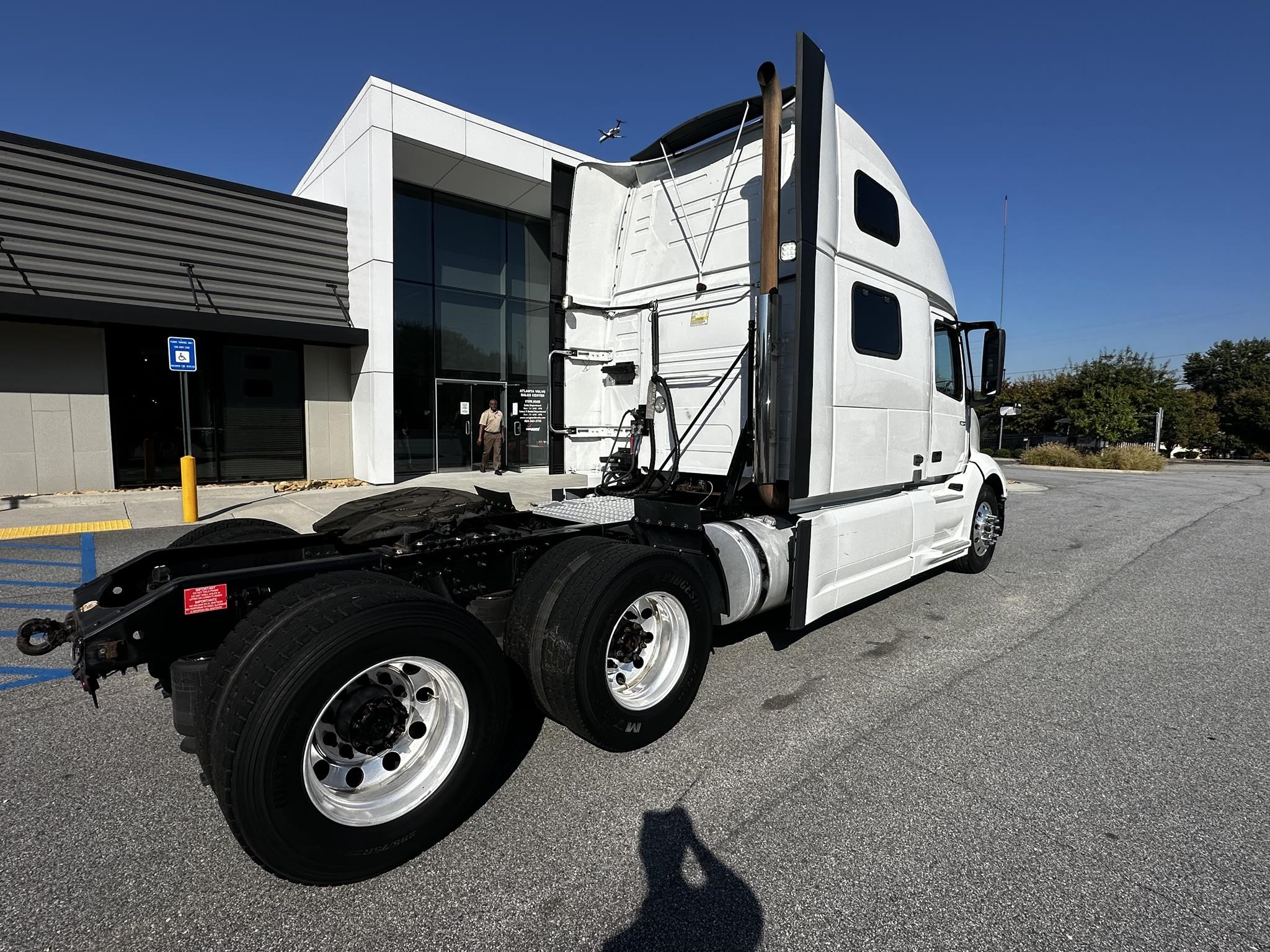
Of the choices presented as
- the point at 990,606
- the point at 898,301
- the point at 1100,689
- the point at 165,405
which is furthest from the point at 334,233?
the point at 1100,689

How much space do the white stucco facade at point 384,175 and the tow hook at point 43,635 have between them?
11.2 meters

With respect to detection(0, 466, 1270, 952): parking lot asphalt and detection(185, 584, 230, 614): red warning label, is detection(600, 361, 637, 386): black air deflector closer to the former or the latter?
detection(0, 466, 1270, 952): parking lot asphalt

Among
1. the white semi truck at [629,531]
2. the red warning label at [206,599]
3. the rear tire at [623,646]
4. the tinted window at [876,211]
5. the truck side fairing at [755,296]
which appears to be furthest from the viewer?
the tinted window at [876,211]

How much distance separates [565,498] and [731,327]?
72.8 inches

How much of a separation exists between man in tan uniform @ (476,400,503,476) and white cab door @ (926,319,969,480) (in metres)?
10.5

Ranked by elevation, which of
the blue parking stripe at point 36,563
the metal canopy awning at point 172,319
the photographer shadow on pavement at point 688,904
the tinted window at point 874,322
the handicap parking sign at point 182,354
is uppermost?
the metal canopy awning at point 172,319

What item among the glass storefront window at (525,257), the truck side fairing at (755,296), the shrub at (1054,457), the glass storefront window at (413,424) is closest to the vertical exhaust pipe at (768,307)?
the truck side fairing at (755,296)

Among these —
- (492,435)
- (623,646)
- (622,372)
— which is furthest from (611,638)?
(492,435)

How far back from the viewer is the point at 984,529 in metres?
6.77

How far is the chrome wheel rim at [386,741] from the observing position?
7.41ft

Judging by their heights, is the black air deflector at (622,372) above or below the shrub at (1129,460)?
above

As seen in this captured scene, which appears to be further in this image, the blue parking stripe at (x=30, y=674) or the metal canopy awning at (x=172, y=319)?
the metal canopy awning at (x=172, y=319)

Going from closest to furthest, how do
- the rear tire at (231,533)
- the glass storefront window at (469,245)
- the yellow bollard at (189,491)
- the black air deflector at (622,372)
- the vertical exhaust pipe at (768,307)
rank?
the rear tire at (231,533)
the vertical exhaust pipe at (768,307)
the black air deflector at (622,372)
the yellow bollard at (189,491)
the glass storefront window at (469,245)

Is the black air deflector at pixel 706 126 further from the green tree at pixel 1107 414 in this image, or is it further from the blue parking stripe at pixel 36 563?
the green tree at pixel 1107 414
